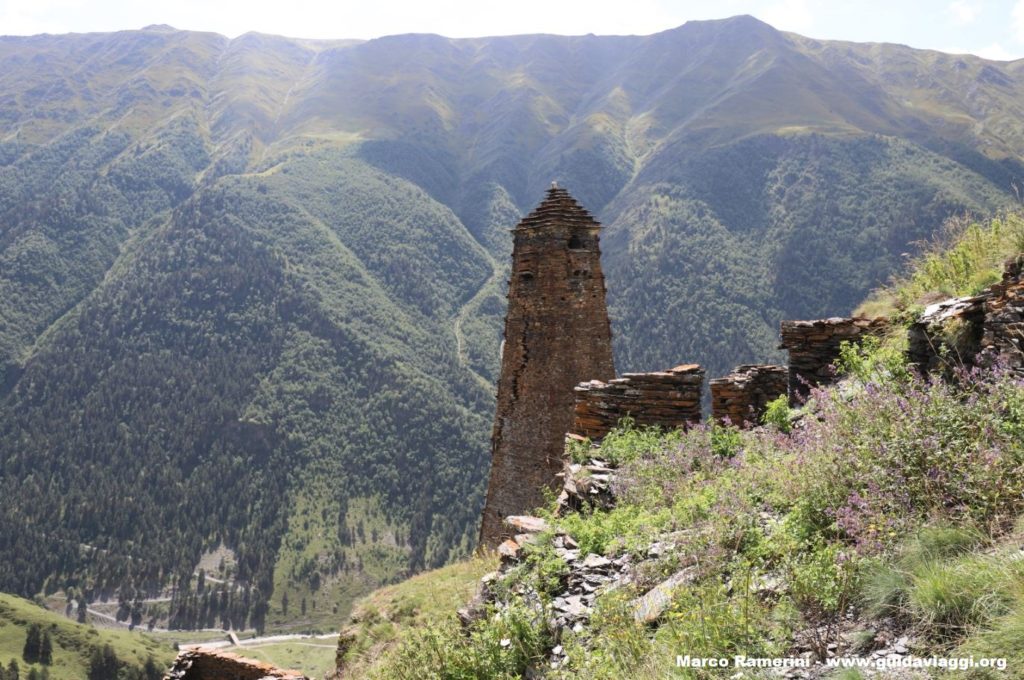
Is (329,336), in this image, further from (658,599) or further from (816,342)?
(658,599)

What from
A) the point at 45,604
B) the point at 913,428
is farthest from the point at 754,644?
the point at 45,604

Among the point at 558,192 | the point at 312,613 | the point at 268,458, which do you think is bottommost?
the point at 312,613

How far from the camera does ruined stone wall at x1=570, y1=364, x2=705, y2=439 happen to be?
31.5ft

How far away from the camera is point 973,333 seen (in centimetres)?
595

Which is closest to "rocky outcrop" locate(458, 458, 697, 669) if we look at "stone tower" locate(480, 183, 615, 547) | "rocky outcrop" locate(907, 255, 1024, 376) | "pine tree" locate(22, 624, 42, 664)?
"rocky outcrop" locate(907, 255, 1024, 376)

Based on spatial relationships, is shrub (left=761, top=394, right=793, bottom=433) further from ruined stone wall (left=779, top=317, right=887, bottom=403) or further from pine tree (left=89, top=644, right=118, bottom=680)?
pine tree (left=89, top=644, right=118, bottom=680)

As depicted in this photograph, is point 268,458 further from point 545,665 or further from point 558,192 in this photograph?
point 545,665

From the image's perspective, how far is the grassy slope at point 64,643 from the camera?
202ft

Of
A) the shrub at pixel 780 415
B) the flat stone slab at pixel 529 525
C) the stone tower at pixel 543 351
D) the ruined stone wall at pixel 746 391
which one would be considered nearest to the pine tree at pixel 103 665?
the stone tower at pixel 543 351

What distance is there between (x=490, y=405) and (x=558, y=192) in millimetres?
128642

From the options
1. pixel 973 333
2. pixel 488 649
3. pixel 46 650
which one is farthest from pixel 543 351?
pixel 46 650

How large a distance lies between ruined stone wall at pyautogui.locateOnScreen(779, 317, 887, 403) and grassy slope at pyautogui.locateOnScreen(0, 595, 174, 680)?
69.1 metres

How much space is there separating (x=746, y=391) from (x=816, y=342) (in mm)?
1325

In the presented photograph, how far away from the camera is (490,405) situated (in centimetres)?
14388
